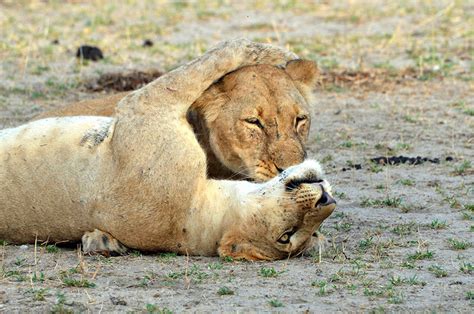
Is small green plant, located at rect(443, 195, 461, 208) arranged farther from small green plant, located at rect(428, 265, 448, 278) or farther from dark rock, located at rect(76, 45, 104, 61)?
dark rock, located at rect(76, 45, 104, 61)

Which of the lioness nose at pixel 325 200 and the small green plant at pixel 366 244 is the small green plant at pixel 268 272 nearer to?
the lioness nose at pixel 325 200

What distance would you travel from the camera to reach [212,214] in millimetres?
5344

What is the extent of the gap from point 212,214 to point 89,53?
6.16 metres

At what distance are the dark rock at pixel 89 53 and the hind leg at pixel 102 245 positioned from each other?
5.93 metres

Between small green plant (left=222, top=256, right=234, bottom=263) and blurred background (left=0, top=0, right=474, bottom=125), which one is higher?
blurred background (left=0, top=0, right=474, bottom=125)

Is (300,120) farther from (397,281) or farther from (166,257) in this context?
(397,281)

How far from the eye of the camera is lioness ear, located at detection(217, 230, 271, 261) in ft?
17.3

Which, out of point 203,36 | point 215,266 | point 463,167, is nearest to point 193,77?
point 215,266

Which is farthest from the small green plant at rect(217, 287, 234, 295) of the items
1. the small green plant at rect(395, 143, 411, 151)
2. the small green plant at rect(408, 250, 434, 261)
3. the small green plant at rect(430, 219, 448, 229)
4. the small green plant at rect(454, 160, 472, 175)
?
the small green plant at rect(395, 143, 411, 151)

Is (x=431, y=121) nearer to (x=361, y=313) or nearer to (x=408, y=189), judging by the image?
(x=408, y=189)

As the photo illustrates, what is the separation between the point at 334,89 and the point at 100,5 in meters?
5.25

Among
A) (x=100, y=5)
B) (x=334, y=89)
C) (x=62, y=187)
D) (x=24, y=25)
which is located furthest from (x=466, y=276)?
(x=100, y=5)

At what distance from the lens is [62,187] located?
549cm

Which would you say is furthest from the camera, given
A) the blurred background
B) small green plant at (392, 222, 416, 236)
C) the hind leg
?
the blurred background
